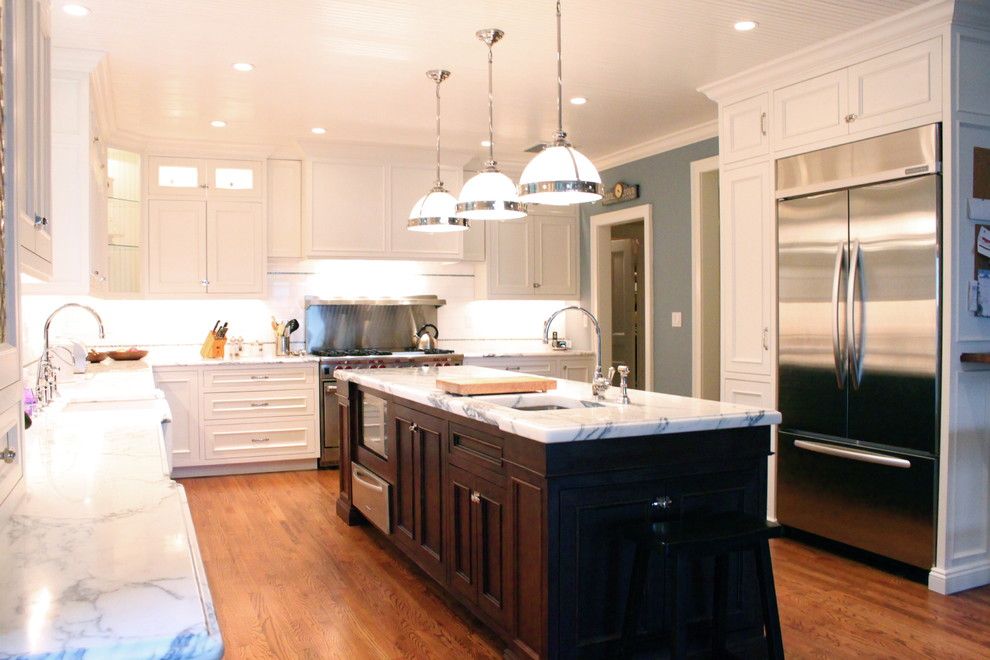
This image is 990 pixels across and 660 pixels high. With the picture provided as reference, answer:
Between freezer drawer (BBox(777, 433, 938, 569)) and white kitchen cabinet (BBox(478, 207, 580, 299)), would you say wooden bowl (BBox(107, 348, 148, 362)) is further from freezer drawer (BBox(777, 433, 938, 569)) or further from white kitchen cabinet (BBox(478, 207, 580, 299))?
freezer drawer (BBox(777, 433, 938, 569))

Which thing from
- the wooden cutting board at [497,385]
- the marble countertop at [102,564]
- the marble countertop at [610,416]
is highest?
the wooden cutting board at [497,385]

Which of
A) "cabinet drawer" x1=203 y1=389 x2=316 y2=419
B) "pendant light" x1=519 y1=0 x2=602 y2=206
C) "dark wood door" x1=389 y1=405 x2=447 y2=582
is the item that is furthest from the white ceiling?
"cabinet drawer" x1=203 y1=389 x2=316 y2=419

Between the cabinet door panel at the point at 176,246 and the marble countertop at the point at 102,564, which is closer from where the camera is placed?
the marble countertop at the point at 102,564

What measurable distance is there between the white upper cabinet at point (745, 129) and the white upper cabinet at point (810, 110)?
8 centimetres

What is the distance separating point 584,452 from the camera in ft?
7.63

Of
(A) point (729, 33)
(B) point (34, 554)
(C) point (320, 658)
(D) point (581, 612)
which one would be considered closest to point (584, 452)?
(D) point (581, 612)

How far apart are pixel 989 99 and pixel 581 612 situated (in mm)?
2852

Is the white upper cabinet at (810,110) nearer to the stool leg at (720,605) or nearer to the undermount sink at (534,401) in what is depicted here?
the undermount sink at (534,401)

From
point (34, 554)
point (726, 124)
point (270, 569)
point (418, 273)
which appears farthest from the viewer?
point (418, 273)

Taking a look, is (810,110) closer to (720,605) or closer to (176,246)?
(720,605)

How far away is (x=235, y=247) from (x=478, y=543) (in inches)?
156

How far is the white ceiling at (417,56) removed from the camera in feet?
11.2

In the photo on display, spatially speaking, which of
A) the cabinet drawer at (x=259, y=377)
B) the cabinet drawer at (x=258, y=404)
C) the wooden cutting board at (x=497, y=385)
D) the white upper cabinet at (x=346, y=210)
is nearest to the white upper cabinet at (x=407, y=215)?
the white upper cabinet at (x=346, y=210)

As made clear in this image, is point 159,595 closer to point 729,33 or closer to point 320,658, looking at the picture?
point 320,658
